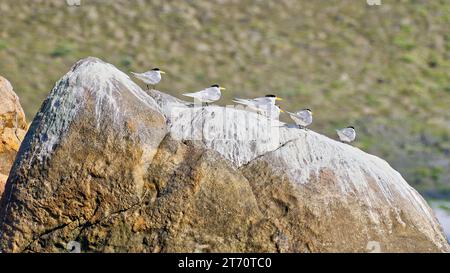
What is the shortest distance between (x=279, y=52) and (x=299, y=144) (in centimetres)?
2814

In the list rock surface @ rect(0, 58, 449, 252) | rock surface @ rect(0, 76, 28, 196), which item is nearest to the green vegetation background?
rock surface @ rect(0, 76, 28, 196)

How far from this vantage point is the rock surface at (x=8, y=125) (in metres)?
21.3

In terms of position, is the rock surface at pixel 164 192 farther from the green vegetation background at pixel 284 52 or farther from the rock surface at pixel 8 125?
the green vegetation background at pixel 284 52

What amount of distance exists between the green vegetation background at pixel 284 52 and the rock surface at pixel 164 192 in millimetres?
17642

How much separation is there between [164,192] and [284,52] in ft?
95.4

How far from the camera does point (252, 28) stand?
4831 cm

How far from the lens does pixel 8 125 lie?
2156 centimetres

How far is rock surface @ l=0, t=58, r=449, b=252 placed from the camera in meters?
17.5

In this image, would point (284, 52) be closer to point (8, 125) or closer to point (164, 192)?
point (8, 125)

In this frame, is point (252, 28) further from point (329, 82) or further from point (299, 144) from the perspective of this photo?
point (299, 144)

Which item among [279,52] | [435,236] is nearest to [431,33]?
[279,52]

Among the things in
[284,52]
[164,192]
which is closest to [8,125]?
[164,192]

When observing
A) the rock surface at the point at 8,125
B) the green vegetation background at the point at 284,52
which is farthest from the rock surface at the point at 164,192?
the green vegetation background at the point at 284,52

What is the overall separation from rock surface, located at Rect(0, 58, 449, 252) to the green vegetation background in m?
17.6
